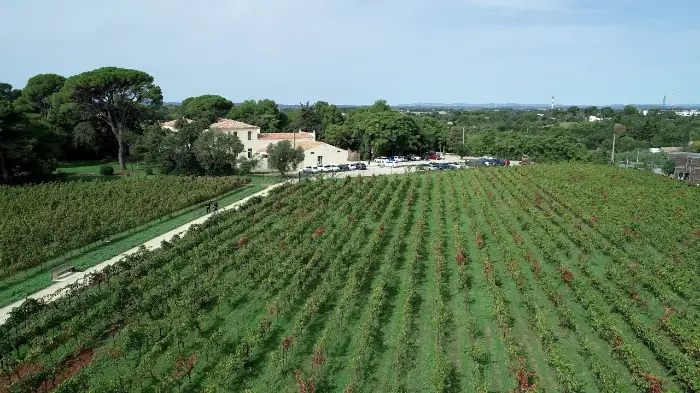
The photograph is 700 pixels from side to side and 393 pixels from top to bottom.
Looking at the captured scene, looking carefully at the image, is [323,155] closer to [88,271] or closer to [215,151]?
[215,151]

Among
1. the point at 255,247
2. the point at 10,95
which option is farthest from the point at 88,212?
the point at 10,95

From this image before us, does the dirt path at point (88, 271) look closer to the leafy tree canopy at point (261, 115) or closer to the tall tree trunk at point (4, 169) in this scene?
the tall tree trunk at point (4, 169)

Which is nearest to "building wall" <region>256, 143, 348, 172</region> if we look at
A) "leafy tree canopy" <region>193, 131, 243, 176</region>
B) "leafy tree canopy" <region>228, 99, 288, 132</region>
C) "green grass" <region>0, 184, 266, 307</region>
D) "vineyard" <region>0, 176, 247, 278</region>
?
"leafy tree canopy" <region>193, 131, 243, 176</region>

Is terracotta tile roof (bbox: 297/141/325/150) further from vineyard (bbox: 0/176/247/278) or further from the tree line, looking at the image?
vineyard (bbox: 0/176/247/278)

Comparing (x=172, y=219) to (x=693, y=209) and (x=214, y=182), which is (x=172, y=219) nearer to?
(x=214, y=182)

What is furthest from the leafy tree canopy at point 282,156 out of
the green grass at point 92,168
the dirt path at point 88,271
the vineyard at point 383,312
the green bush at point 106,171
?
the vineyard at point 383,312

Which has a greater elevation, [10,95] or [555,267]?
[10,95]
